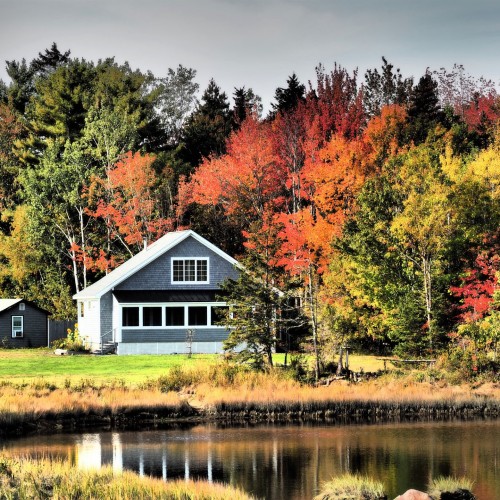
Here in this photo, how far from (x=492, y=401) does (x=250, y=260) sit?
12.5 meters

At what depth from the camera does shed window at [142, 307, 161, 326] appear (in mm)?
63156

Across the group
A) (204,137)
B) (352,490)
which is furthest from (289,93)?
(352,490)

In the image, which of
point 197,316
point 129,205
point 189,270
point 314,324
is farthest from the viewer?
point 129,205

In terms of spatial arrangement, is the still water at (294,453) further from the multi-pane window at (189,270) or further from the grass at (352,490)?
the multi-pane window at (189,270)

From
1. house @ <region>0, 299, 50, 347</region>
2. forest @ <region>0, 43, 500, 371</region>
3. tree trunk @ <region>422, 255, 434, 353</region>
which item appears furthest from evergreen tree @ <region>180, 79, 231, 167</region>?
tree trunk @ <region>422, 255, 434, 353</region>

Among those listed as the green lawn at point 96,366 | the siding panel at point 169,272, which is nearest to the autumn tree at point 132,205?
the siding panel at point 169,272

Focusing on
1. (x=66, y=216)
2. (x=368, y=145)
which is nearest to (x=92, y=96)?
(x=66, y=216)

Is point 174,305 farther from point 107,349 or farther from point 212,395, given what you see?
point 212,395

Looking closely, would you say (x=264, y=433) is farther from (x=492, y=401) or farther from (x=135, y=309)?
(x=135, y=309)

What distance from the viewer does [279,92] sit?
92.9 m

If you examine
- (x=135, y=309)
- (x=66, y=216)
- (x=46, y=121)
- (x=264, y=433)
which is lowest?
(x=264, y=433)

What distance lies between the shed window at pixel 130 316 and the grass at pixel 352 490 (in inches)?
1461

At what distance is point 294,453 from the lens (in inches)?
1280

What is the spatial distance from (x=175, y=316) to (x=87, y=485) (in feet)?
129
